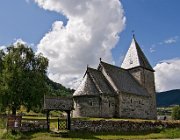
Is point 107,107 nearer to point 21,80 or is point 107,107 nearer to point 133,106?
point 133,106

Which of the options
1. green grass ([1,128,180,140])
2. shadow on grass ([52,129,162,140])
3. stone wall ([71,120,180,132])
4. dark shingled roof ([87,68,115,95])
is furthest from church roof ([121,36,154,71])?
green grass ([1,128,180,140])

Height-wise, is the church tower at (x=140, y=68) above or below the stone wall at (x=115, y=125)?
above

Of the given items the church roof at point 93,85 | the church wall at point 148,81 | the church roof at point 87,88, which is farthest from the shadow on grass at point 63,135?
the church wall at point 148,81

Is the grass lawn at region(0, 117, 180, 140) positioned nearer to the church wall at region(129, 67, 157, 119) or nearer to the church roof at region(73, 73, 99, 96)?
the church roof at region(73, 73, 99, 96)

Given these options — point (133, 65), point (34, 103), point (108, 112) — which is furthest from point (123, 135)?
point (133, 65)

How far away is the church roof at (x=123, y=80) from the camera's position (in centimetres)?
5725

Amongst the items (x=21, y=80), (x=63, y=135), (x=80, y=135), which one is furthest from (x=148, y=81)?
(x=63, y=135)

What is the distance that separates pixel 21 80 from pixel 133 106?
21969mm

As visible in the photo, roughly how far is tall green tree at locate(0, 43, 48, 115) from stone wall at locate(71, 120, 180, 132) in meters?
16.7

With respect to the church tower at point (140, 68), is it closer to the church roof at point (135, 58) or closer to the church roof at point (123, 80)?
the church roof at point (135, 58)

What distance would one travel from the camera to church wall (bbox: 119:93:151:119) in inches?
2186

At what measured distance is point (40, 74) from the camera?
53031 millimetres

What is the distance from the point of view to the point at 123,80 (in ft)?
199

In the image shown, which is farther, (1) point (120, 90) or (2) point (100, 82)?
(1) point (120, 90)
